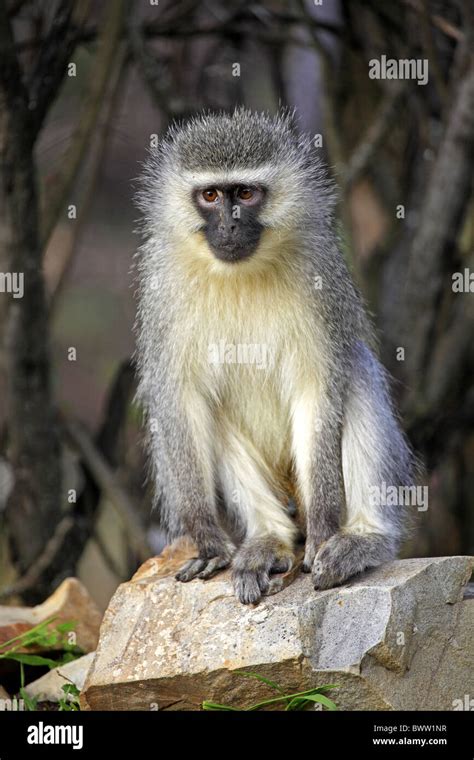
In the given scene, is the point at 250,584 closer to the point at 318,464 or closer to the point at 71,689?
the point at 318,464

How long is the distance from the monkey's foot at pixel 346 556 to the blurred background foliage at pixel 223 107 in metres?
2.55

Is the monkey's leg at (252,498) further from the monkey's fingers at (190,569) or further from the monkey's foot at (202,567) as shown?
the monkey's fingers at (190,569)

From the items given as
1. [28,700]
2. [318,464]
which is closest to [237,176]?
[318,464]

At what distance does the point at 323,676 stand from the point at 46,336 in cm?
470

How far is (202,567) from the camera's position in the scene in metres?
7.02

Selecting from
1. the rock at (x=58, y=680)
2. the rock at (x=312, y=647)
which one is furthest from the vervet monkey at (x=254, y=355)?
the rock at (x=58, y=680)

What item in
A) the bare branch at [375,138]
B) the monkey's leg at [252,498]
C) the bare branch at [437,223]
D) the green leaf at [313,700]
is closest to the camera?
the green leaf at [313,700]

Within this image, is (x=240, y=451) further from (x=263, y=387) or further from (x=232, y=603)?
(x=232, y=603)

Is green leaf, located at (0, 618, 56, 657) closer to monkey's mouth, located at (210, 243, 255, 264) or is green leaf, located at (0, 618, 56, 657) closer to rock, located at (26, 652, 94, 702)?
rock, located at (26, 652, 94, 702)

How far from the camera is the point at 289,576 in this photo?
270 inches

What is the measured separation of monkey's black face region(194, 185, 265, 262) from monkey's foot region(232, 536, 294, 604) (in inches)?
67.2

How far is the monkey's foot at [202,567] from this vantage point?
272 inches

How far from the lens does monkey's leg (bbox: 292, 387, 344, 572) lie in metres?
7.03

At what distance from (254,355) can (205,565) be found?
1296 mm
